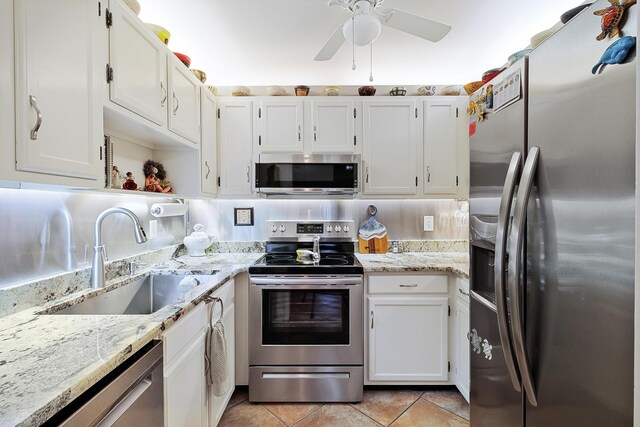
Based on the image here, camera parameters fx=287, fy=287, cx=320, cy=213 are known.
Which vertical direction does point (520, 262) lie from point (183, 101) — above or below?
below

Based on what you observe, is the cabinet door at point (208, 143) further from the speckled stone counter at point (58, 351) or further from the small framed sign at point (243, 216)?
the speckled stone counter at point (58, 351)

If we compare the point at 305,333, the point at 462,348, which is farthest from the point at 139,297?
the point at 462,348

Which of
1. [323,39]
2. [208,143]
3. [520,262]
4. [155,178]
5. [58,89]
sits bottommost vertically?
[520,262]

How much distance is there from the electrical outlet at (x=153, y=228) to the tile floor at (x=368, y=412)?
130cm

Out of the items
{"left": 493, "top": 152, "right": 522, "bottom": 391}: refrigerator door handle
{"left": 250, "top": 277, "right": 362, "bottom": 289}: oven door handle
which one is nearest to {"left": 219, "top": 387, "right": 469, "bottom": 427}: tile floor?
{"left": 250, "top": 277, "right": 362, "bottom": 289}: oven door handle

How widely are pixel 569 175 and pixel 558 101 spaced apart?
0.70ft

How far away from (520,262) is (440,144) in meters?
1.77

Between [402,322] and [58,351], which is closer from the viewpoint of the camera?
[58,351]

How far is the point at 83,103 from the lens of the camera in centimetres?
108

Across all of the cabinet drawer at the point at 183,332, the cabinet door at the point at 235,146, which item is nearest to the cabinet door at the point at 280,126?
the cabinet door at the point at 235,146

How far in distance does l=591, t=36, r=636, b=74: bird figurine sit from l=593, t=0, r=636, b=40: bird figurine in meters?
0.03

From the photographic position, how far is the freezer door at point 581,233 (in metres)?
0.61

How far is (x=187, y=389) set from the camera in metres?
1.25

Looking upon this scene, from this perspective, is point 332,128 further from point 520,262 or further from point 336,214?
→ point 520,262
